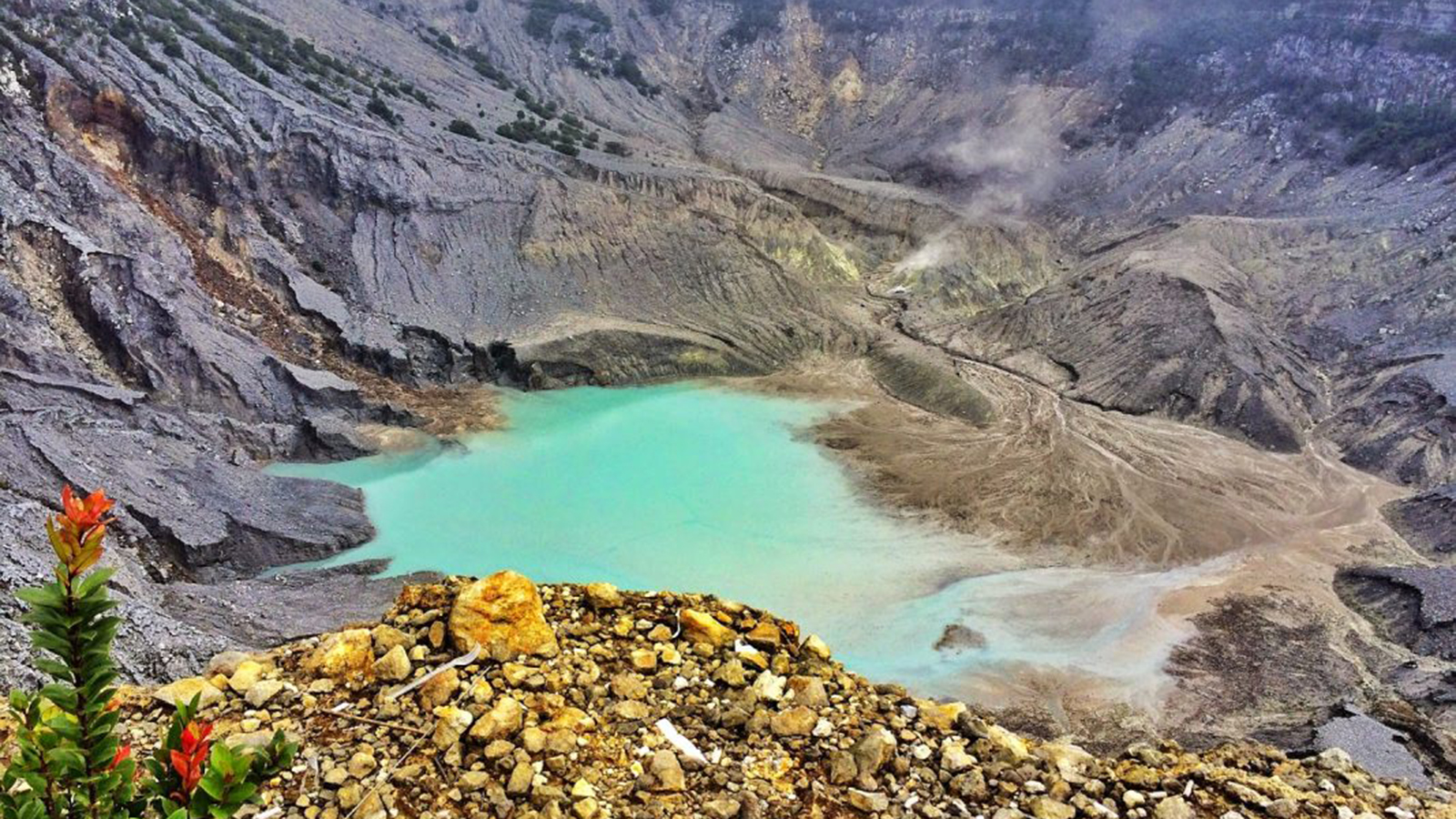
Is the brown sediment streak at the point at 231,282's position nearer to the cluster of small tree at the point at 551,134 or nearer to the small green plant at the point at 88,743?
the cluster of small tree at the point at 551,134

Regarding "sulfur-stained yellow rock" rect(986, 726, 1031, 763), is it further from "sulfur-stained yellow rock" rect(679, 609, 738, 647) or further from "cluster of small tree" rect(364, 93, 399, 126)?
"cluster of small tree" rect(364, 93, 399, 126)

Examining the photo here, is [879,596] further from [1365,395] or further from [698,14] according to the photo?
[698,14]

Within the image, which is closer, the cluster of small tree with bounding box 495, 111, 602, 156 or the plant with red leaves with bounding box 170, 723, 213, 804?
the plant with red leaves with bounding box 170, 723, 213, 804

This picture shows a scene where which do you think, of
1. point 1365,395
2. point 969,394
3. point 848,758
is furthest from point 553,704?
point 1365,395

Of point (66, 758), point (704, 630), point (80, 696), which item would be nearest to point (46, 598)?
point (80, 696)

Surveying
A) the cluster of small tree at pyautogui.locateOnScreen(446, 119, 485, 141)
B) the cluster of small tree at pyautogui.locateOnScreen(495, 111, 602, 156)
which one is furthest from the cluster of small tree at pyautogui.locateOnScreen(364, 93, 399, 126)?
the cluster of small tree at pyautogui.locateOnScreen(495, 111, 602, 156)

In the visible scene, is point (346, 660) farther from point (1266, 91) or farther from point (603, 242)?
point (1266, 91)

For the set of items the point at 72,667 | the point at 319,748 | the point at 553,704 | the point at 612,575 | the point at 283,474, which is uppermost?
the point at 72,667
